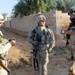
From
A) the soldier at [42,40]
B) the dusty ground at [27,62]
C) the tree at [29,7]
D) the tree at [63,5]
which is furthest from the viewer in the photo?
the tree at [63,5]

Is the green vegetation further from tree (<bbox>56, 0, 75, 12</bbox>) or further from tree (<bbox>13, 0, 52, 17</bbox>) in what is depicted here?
tree (<bbox>56, 0, 75, 12</bbox>)

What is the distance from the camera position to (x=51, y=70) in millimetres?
9320

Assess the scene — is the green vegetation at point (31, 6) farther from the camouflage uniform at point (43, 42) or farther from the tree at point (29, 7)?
the camouflage uniform at point (43, 42)

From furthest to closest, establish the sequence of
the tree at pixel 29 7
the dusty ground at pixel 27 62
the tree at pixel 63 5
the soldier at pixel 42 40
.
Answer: the tree at pixel 63 5 < the tree at pixel 29 7 < the dusty ground at pixel 27 62 < the soldier at pixel 42 40

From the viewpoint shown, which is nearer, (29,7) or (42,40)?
(42,40)

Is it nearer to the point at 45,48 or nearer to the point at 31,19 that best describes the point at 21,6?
the point at 31,19

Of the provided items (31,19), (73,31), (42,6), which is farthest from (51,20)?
(73,31)

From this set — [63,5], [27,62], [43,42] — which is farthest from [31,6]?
[43,42]

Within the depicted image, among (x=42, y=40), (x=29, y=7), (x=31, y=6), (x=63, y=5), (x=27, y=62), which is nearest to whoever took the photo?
(x=42, y=40)

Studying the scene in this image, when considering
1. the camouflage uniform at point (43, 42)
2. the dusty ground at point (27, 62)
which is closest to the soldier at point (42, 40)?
the camouflage uniform at point (43, 42)

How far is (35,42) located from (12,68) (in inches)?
167

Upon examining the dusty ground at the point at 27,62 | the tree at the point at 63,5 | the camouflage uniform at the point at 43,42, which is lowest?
the dusty ground at the point at 27,62

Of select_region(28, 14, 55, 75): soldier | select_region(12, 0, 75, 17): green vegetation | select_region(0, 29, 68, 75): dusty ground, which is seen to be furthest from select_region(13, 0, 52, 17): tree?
select_region(28, 14, 55, 75): soldier

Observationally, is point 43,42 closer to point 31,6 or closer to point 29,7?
point 31,6
